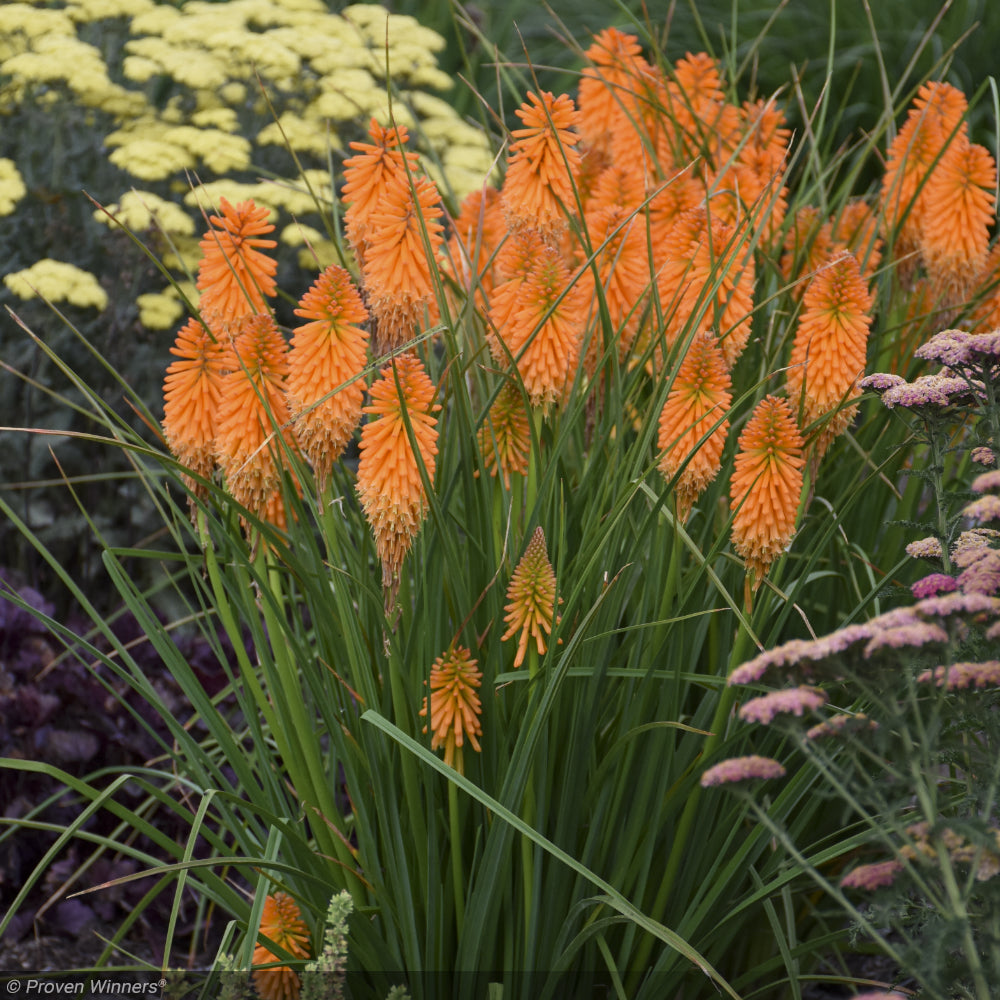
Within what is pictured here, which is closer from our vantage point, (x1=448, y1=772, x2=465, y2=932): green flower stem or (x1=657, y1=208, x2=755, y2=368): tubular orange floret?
(x1=448, y1=772, x2=465, y2=932): green flower stem

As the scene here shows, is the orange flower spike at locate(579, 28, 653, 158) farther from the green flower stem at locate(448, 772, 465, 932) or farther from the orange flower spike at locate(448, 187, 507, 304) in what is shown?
the green flower stem at locate(448, 772, 465, 932)

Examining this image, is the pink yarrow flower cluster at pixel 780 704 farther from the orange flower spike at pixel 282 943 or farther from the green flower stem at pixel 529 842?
the orange flower spike at pixel 282 943

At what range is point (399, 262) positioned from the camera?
208 cm

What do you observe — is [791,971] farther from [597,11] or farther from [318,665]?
[597,11]

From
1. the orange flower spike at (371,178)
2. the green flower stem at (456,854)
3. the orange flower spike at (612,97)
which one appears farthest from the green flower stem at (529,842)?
the orange flower spike at (612,97)

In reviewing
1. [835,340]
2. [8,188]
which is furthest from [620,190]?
[8,188]

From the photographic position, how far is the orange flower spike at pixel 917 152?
299 centimetres

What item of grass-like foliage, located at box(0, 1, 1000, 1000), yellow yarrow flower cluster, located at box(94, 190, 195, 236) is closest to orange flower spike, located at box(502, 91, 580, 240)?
grass-like foliage, located at box(0, 1, 1000, 1000)

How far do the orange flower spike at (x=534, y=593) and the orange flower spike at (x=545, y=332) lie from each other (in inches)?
13.2

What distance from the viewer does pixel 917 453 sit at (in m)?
3.20

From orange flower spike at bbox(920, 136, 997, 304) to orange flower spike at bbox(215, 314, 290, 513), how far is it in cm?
165

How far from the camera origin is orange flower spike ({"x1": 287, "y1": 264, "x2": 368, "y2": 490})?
194 cm

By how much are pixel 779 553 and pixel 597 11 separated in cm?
709

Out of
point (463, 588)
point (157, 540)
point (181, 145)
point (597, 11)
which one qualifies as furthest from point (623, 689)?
point (597, 11)
